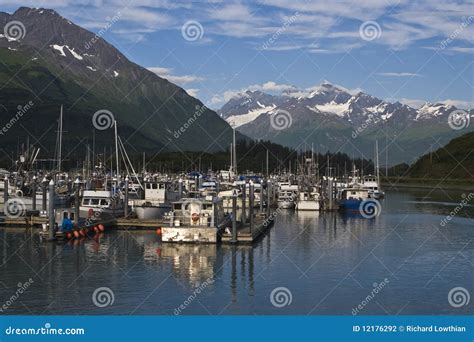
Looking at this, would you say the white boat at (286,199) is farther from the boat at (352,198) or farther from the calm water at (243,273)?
the calm water at (243,273)

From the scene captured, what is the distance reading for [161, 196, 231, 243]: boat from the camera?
4772 cm

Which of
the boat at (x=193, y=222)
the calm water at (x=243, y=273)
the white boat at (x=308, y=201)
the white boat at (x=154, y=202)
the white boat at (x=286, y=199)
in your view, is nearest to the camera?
the calm water at (x=243, y=273)

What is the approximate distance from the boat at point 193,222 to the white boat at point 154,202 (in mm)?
10783

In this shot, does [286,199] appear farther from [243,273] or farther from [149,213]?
[243,273]

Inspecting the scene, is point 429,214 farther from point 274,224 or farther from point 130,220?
point 130,220

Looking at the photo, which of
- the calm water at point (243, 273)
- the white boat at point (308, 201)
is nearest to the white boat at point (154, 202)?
the calm water at point (243, 273)

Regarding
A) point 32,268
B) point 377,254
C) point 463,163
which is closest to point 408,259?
point 377,254

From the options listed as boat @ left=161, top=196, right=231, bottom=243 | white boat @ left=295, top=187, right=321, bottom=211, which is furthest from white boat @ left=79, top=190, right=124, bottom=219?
white boat @ left=295, top=187, right=321, bottom=211

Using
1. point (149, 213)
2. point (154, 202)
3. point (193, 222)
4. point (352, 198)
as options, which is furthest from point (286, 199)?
point (193, 222)

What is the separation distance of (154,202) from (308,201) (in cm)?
2621

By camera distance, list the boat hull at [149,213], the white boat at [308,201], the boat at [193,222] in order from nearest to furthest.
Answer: the boat at [193,222]
the boat hull at [149,213]
the white boat at [308,201]

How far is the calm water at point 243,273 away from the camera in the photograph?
31.4 meters

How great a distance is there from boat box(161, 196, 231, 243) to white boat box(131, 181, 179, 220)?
10783mm

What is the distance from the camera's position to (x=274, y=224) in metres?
66.7
